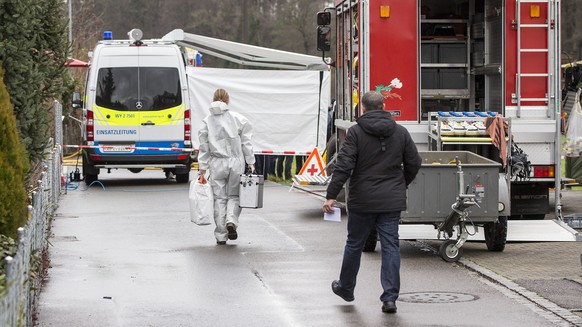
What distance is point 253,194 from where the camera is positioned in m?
13.4

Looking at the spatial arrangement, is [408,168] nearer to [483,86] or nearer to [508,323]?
[508,323]

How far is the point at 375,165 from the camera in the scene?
9.22m

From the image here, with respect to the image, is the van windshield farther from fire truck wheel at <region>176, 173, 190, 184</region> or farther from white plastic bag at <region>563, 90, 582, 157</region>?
white plastic bag at <region>563, 90, 582, 157</region>

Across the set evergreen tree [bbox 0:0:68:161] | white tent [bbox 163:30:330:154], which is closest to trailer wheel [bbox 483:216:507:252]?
evergreen tree [bbox 0:0:68:161]

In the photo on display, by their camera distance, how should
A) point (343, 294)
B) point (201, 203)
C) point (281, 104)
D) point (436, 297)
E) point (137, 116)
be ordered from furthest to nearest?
1. point (281, 104)
2. point (137, 116)
3. point (201, 203)
4. point (436, 297)
5. point (343, 294)

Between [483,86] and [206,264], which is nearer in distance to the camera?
[206,264]

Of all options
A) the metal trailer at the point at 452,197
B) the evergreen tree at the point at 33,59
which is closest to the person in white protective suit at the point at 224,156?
the metal trailer at the point at 452,197

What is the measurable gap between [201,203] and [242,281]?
114 inches

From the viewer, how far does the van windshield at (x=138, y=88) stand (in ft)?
74.6

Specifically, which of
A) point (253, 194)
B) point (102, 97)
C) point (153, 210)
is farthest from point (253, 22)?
point (253, 194)

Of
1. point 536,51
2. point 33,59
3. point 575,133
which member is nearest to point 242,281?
point 33,59

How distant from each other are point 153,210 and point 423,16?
4.98 m

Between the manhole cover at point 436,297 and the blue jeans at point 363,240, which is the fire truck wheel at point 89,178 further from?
the blue jeans at point 363,240

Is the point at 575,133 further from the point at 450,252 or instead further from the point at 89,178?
the point at 89,178
